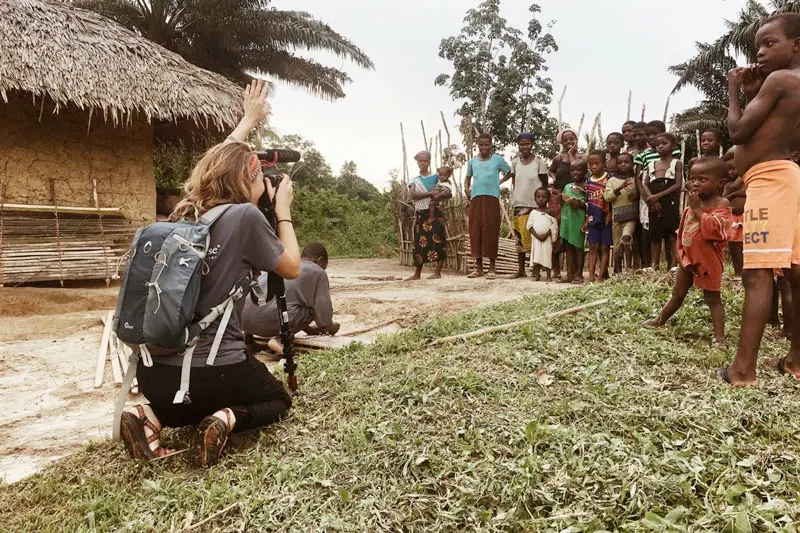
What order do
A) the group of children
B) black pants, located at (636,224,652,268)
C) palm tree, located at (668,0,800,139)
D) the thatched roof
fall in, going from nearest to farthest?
the group of children < black pants, located at (636,224,652,268) < the thatched roof < palm tree, located at (668,0,800,139)

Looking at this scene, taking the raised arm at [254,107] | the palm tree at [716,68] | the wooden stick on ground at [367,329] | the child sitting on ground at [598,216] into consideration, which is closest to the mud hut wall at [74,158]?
the wooden stick on ground at [367,329]

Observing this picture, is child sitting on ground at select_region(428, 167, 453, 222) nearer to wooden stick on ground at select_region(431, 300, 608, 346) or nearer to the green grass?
wooden stick on ground at select_region(431, 300, 608, 346)

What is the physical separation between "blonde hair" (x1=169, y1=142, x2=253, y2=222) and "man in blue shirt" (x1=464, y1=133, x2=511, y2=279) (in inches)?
221

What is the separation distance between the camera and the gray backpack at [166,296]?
2.02 metres

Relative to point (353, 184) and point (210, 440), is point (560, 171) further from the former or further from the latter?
point (353, 184)

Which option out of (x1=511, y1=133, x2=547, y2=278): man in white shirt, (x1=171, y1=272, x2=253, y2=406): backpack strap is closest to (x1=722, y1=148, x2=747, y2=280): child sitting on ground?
(x1=171, y1=272, x2=253, y2=406): backpack strap

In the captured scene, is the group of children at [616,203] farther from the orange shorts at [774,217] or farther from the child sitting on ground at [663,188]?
the orange shorts at [774,217]

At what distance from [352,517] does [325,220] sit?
16763 millimetres

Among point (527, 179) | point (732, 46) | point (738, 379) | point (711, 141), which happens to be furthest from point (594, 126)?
point (732, 46)

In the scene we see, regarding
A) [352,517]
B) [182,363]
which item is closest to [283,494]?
[352,517]

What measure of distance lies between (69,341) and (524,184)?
5.52m

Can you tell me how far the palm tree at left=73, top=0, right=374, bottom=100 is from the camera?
12.7 m

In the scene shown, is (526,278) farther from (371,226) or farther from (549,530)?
(371,226)

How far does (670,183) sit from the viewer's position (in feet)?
18.1
